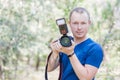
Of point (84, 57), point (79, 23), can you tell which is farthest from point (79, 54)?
point (79, 23)

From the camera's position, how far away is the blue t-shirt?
128 centimetres

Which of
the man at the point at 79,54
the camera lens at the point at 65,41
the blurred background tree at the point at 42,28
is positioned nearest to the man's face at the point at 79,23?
the man at the point at 79,54

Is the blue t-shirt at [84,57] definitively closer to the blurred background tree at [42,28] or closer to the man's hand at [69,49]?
the man's hand at [69,49]

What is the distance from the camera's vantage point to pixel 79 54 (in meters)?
1.30

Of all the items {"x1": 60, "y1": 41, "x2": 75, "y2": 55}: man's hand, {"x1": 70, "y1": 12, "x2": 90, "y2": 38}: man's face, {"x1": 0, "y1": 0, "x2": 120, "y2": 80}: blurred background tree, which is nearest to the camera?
{"x1": 60, "y1": 41, "x2": 75, "y2": 55}: man's hand

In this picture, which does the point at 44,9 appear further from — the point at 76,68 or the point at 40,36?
the point at 76,68

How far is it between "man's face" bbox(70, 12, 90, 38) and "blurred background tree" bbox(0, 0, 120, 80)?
191 centimetres

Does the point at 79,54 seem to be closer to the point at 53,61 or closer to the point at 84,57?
the point at 84,57

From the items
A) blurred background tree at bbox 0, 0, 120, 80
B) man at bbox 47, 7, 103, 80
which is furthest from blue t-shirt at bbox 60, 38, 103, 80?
blurred background tree at bbox 0, 0, 120, 80

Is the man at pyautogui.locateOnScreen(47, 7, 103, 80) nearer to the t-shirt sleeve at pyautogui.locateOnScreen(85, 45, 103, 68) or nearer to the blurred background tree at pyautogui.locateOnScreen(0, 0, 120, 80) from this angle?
the t-shirt sleeve at pyautogui.locateOnScreen(85, 45, 103, 68)

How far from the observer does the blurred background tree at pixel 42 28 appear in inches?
132

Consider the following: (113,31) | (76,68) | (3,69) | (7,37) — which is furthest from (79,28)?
(3,69)

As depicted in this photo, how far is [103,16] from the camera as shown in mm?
3494

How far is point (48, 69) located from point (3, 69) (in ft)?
7.81
